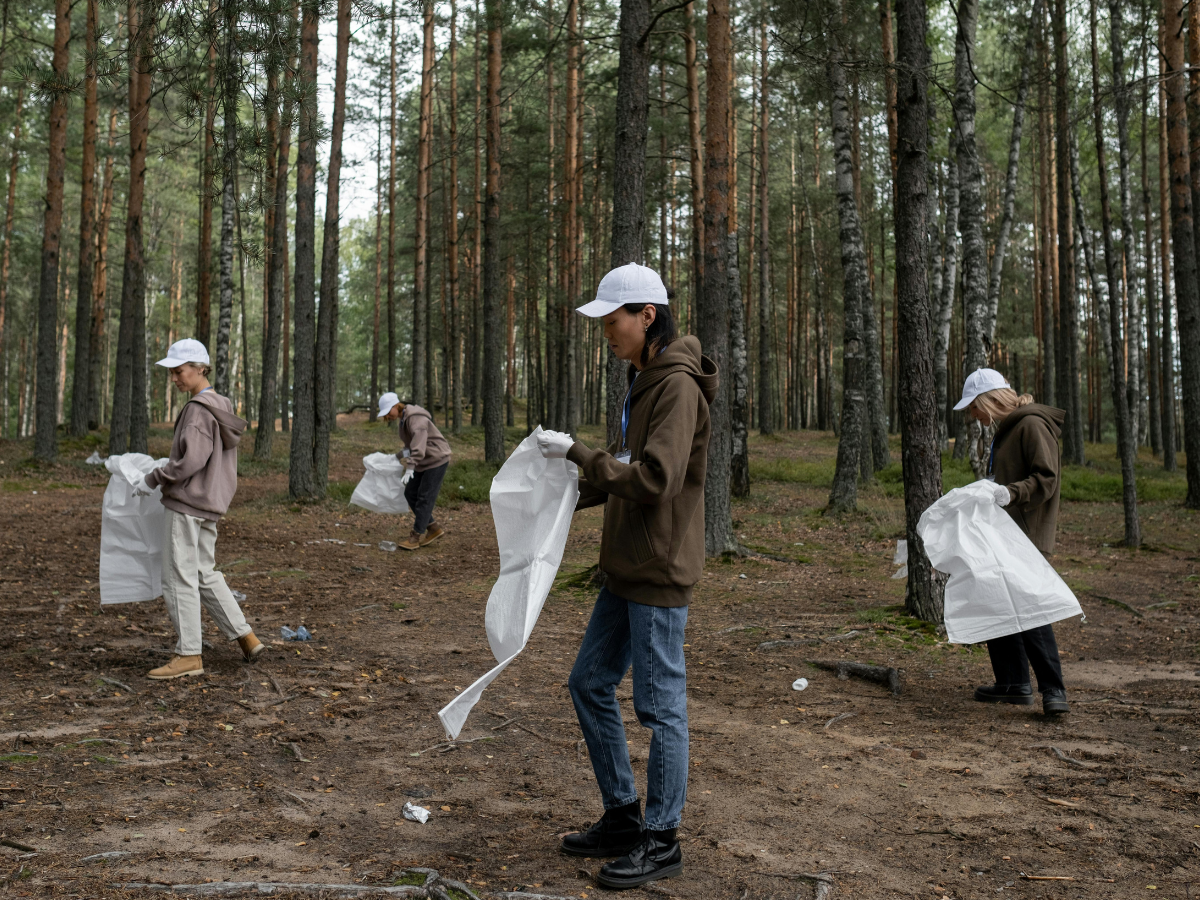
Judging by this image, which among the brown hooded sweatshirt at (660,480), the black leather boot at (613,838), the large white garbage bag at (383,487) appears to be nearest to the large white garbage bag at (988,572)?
the black leather boot at (613,838)

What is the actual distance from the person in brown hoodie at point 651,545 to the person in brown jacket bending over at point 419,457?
8090 millimetres

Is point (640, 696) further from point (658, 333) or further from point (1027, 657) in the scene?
point (1027, 657)

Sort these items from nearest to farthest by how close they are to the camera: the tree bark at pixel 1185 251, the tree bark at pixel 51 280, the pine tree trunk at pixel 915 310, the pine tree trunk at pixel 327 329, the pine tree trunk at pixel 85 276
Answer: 1. the pine tree trunk at pixel 915 310
2. the tree bark at pixel 1185 251
3. the pine tree trunk at pixel 327 329
4. the tree bark at pixel 51 280
5. the pine tree trunk at pixel 85 276

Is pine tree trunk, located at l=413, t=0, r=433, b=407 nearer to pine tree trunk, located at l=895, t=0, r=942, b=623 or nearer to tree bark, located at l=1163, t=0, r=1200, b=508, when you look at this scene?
tree bark, located at l=1163, t=0, r=1200, b=508

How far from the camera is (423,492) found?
11.3 m

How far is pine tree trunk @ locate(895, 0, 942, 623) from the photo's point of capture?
704 centimetres

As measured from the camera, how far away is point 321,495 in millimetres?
14469

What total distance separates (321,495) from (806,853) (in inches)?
484

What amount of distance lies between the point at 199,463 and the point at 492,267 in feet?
43.0

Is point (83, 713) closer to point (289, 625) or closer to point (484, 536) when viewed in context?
point (289, 625)

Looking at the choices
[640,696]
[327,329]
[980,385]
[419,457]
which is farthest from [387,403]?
[640,696]

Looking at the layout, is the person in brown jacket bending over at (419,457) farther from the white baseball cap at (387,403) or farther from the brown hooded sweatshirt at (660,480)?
the brown hooded sweatshirt at (660,480)

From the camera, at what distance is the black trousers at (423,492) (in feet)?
36.8

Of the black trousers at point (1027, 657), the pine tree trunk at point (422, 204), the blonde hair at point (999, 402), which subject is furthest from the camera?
the pine tree trunk at point (422, 204)
